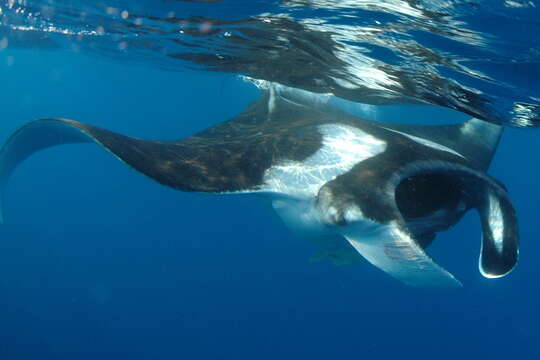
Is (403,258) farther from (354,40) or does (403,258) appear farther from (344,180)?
(354,40)

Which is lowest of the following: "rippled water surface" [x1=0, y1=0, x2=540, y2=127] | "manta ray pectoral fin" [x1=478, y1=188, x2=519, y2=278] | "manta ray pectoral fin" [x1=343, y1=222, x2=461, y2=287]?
"manta ray pectoral fin" [x1=478, y1=188, x2=519, y2=278]

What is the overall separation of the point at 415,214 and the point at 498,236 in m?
0.87

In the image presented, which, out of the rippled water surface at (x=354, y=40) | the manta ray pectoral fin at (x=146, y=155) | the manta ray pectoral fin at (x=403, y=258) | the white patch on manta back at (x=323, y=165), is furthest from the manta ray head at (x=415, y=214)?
the rippled water surface at (x=354, y=40)

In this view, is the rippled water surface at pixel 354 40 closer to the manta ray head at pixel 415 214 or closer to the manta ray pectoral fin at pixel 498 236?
the manta ray head at pixel 415 214

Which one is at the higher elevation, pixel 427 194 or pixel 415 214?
pixel 427 194

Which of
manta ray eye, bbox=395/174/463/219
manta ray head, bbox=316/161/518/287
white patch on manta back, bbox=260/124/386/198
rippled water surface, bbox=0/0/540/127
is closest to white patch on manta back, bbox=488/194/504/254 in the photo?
manta ray head, bbox=316/161/518/287

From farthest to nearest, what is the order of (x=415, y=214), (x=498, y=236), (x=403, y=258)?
(x=415, y=214)
(x=498, y=236)
(x=403, y=258)

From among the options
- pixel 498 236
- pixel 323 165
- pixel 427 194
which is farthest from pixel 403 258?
pixel 427 194

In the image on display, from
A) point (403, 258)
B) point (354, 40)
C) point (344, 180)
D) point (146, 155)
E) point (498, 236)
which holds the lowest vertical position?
point (498, 236)

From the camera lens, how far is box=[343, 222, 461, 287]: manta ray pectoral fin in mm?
3070

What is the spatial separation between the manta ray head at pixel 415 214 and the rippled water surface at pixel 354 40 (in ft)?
6.13

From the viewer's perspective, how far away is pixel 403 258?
10.3ft

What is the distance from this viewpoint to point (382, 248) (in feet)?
10.8

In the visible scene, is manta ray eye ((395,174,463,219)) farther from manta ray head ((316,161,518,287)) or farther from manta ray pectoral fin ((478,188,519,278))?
manta ray pectoral fin ((478,188,519,278))
